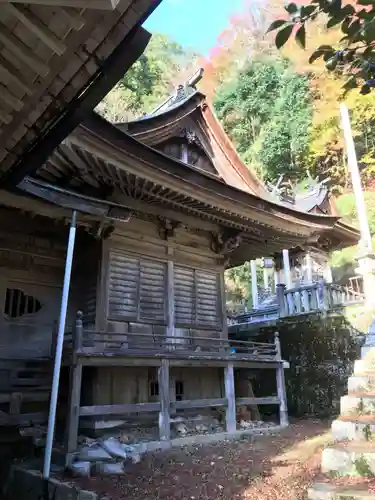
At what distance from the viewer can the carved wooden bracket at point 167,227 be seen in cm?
974

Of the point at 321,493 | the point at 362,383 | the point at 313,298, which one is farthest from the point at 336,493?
the point at 313,298

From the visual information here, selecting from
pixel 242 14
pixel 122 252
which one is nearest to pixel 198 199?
pixel 122 252

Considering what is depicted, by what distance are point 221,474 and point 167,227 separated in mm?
5377

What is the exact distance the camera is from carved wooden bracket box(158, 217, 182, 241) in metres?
9.74

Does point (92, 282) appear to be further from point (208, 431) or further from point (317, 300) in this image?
point (317, 300)

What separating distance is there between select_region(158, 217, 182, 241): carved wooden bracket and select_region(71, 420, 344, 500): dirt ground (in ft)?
15.0

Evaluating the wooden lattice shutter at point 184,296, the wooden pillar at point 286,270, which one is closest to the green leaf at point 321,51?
the wooden lattice shutter at point 184,296

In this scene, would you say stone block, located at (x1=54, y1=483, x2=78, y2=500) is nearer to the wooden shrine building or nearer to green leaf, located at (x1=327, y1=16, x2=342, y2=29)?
the wooden shrine building

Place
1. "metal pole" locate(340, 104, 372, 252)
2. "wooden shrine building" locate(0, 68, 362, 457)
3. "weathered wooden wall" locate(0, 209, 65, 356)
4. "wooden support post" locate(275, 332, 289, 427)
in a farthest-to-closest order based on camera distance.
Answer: "metal pole" locate(340, 104, 372, 252)
"wooden support post" locate(275, 332, 289, 427)
"weathered wooden wall" locate(0, 209, 65, 356)
"wooden shrine building" locate(0, 68, 362, 457)

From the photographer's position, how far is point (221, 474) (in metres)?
5.99

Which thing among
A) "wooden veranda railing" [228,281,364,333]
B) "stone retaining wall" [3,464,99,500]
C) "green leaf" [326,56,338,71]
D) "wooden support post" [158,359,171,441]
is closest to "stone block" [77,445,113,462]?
"stone retaining wall" [3,464,99,500]

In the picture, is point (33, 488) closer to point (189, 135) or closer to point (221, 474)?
point (221, 474)

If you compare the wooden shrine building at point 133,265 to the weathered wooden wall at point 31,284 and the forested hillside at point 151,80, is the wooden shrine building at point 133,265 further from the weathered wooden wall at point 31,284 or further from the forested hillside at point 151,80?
the forested hillside at point 151,80

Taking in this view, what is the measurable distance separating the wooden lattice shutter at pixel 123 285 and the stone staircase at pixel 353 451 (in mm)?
4882
